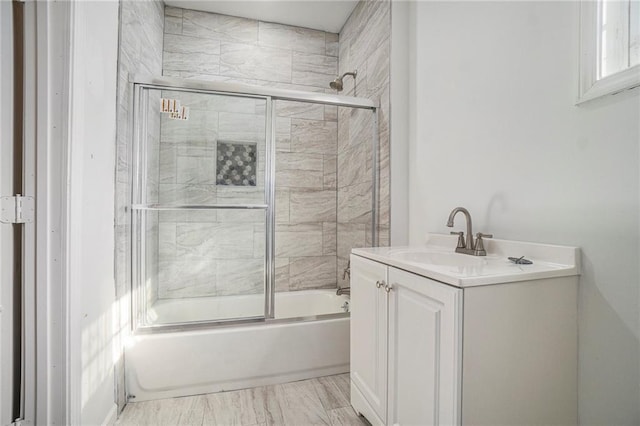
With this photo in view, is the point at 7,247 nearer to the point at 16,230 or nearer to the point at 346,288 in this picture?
the point at 16,230

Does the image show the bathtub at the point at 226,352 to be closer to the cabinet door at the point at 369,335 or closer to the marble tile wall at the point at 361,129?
the cabinet door at the point at 369,335

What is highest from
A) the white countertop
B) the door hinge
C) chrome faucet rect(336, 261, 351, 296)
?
the door hinge

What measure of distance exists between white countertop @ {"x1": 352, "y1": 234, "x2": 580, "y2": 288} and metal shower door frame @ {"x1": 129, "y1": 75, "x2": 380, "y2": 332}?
2.38 feet

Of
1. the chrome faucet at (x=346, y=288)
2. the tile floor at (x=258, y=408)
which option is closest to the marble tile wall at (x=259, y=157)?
the chrome faucet at (x=346, y=288)

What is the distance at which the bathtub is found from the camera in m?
1.71

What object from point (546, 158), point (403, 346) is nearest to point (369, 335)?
point (403, 346)

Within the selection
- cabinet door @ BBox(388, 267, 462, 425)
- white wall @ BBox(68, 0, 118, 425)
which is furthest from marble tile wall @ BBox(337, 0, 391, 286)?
white wall @ BBox(68, 0, 118, 425)

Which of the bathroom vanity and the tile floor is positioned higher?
the bathroom vanity

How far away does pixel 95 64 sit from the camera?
1.34 meters

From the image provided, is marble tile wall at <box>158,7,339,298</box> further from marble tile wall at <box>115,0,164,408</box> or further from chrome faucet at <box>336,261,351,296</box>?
chrome faucet at <box>336,261,351,296</box>

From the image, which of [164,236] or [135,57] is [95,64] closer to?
[135,57]

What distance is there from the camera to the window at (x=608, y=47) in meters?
0.94

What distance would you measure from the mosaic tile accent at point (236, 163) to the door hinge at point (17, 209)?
1.03m

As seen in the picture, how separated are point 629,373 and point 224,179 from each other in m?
2.07
